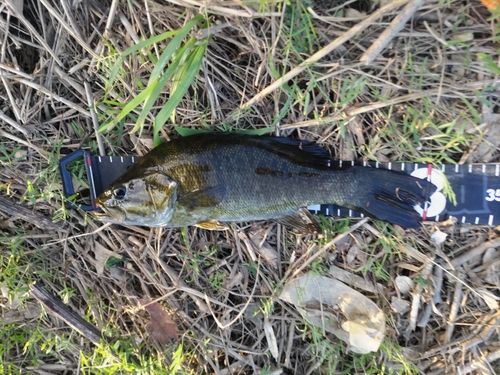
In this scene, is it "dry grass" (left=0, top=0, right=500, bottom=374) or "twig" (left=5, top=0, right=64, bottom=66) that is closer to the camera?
"dry grass" (left=0, top=0, right=500, bottom=374)

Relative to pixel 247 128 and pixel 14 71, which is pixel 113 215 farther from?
pixel 14 71

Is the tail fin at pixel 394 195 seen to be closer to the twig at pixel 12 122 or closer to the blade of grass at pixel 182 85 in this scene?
the blade of grass at pixel 182 85

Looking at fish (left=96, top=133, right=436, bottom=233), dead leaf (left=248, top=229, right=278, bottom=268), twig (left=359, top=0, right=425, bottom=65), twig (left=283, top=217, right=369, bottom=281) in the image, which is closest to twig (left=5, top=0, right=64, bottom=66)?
fish (left=96, top=133, right=436, bottom=233)

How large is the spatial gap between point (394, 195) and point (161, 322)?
2.14 meters

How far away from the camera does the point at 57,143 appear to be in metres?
2.79

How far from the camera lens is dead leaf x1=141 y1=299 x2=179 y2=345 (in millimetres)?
2865

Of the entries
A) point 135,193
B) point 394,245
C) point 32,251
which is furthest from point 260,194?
point 32,251

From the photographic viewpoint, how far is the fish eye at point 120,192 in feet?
7.98

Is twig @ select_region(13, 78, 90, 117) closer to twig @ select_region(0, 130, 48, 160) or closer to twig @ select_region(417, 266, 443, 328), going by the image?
twig @ select_region(0, 130, 48, 160)

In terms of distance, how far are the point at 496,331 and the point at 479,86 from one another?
1.86 m

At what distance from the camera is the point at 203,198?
2.46 meters

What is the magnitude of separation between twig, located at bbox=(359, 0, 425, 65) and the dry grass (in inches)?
3.0

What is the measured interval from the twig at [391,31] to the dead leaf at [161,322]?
248cm

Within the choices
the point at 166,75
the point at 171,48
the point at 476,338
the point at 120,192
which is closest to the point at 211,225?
the point at 120,192
